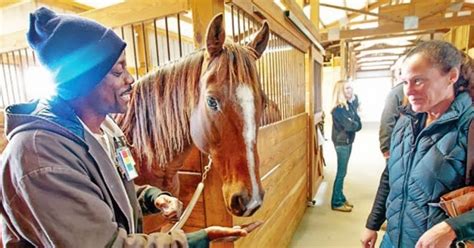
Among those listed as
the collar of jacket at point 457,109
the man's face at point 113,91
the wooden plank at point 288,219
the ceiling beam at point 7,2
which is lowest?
the wooden plank at point 288,219

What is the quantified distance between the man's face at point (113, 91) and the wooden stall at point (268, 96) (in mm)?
570

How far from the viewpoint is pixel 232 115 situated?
917 millimetres

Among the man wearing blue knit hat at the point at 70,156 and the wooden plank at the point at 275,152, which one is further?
the wooden plank at the point at 275,152

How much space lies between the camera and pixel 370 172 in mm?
4621

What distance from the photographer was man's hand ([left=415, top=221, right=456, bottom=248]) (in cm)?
A: 82

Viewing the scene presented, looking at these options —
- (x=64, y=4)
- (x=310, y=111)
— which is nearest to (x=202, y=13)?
(x=310, y=111)

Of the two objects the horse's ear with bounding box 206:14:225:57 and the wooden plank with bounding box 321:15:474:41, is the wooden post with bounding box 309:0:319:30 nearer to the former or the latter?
the wooden plank with bounding box 321:15:474:41

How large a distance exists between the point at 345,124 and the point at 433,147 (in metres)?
2.10

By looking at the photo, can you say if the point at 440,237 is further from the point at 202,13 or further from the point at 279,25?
the point at 279,25

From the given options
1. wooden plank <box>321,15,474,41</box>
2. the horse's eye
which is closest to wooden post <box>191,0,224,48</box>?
the horse's eye

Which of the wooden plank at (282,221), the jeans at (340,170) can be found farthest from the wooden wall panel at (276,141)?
the jeans at (340,170)

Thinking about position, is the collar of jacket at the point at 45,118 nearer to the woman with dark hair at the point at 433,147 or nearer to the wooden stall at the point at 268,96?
the wooden stall at the point at 268,96

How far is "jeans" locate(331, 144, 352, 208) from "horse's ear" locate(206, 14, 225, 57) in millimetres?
2500

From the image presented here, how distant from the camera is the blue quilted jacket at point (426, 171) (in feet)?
2.96
